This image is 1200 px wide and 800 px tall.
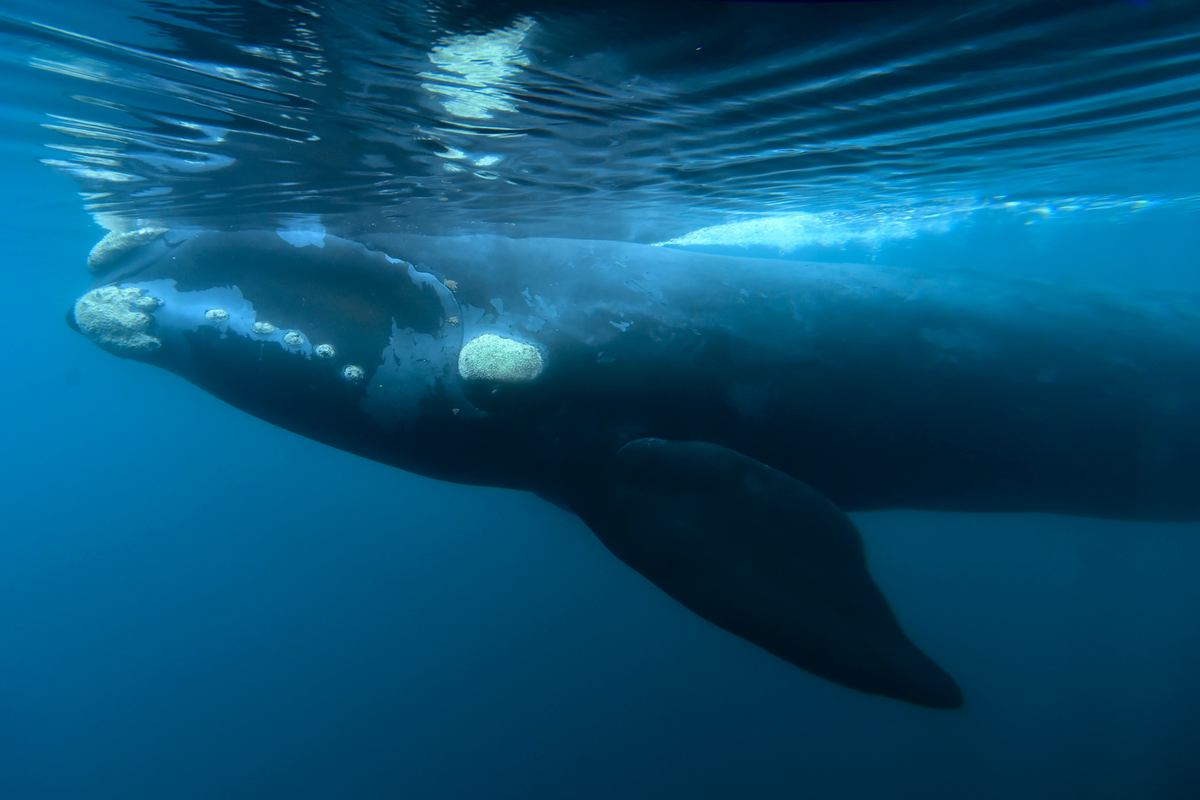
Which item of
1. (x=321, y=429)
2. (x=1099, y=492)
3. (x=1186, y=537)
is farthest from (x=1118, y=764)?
(x=1186, y=537)

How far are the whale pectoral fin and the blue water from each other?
3.54 m

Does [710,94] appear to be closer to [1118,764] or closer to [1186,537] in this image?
[1118,764]

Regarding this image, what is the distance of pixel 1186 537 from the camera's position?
89.7 ft

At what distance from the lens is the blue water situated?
5.03m

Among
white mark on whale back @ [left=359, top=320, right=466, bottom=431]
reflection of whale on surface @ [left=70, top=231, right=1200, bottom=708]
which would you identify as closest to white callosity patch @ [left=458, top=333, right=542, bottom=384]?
reflection of whale on surface @ [left=70, top=231, right=1200, bottom=708]

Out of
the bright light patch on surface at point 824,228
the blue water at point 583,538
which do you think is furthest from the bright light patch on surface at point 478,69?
the bright light patch on surface at point 824,228

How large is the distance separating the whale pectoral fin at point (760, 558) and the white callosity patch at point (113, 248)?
5734mm

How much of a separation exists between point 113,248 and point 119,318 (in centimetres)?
116

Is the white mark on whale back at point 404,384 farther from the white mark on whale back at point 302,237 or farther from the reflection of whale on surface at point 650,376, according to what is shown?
the white mark on whale back at point 302,237

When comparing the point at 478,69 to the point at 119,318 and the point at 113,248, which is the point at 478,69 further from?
the point at 113,248

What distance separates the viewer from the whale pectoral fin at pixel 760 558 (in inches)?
140

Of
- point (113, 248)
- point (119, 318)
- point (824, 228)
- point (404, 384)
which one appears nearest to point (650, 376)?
point (404, 384)

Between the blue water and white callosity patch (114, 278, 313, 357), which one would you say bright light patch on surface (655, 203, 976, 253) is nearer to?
the blue water

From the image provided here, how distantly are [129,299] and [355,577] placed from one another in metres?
25.4
